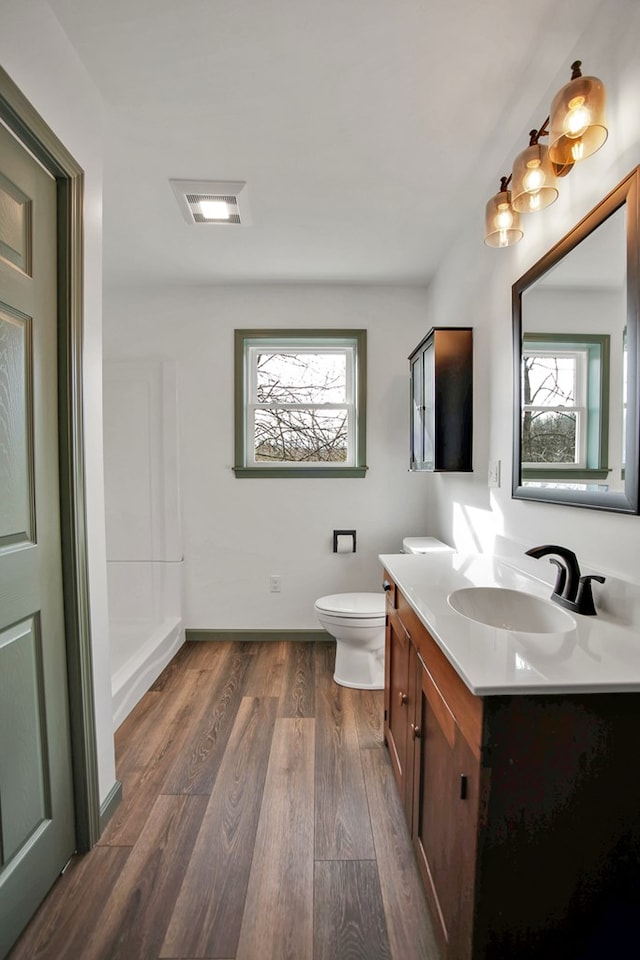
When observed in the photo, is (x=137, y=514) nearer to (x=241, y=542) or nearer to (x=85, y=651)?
(x=241, y=542)

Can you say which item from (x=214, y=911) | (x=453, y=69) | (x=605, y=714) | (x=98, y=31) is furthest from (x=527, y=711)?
(x=98, y=31)

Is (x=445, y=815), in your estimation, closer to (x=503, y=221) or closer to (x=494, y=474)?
(x=494, y=474)

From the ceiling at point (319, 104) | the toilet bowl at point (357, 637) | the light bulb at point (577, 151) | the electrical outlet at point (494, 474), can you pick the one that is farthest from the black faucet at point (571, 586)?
the ceiling at point (319, 104)

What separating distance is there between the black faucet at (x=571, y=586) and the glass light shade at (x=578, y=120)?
106 centimetres

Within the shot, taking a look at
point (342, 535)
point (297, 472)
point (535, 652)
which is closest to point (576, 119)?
point (535, 652)

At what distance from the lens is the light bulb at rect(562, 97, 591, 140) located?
1.08m

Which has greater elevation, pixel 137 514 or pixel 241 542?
pixel 137 514

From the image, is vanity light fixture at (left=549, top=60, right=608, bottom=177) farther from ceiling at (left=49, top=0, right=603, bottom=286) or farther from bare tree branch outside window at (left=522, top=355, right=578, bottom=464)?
bare tree branch outside window at (left=522, top=355, right=578, bottom=464)

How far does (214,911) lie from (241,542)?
2.04m

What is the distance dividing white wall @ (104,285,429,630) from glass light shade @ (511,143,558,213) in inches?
65.4

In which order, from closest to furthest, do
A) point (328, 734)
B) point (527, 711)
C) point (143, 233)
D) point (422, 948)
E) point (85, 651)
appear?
point (527, 711) → point (422, 948) → point (85, 651) → point (328, 734) → point (143, 233)

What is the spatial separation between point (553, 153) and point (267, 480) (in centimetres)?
231

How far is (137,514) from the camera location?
3043 mm

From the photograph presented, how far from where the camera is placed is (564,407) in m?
1.40
